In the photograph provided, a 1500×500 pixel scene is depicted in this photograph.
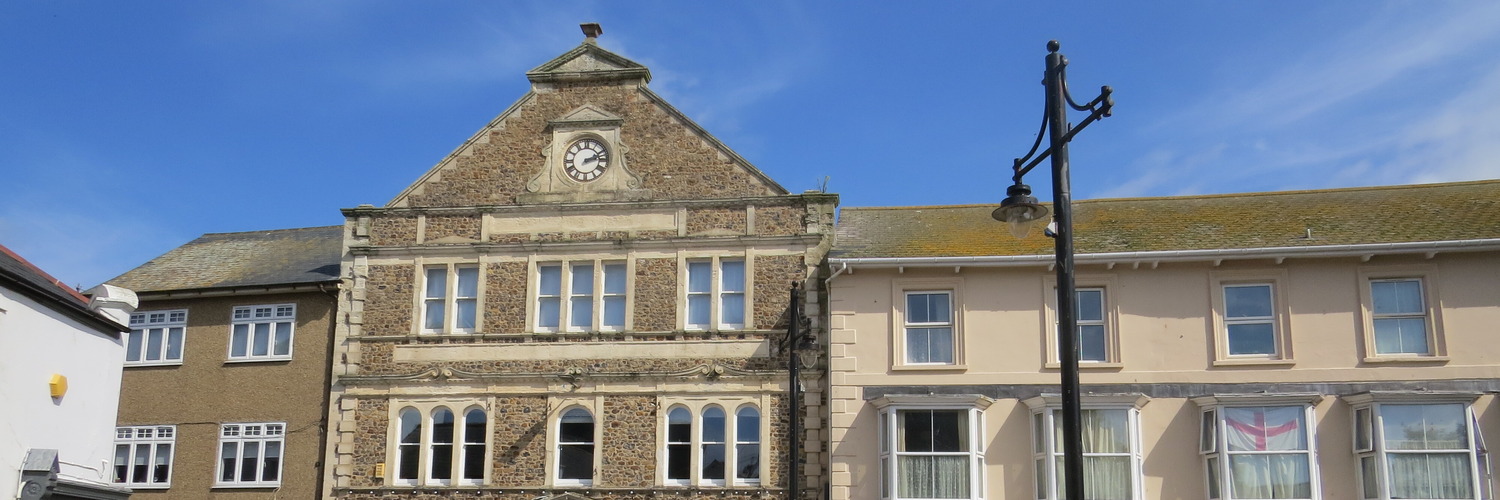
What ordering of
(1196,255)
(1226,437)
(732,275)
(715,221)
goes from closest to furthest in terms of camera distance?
(1226,437) → (1196,255) → (732,275) → (715,221)

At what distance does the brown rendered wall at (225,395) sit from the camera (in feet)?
87.5

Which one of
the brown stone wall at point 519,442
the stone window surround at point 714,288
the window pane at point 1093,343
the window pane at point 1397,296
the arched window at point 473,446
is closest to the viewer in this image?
the window pane at point 1397,296

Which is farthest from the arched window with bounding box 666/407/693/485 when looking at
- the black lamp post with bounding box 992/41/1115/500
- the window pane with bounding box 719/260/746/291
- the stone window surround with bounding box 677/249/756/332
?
the black lamp post with bounding box 992/41/1115/500

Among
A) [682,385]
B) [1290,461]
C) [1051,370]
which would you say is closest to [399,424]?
[682,385]

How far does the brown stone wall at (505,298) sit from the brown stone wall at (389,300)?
1.46 metres

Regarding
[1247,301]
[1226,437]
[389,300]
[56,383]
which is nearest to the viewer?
[56,383]

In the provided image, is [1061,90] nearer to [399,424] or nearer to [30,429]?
[30,429]

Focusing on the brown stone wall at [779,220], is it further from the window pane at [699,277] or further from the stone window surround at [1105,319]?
the stone window surround at [1105,319]

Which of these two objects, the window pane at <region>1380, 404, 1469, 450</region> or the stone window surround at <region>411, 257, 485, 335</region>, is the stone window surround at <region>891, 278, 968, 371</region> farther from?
the stone window surround at <region>411, 257, 485, 335</region>

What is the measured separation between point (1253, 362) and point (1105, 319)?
8.16 ft

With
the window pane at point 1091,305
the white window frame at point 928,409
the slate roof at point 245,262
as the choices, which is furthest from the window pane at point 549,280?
the window pane at point 1091,305

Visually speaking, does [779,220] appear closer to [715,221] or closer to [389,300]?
[715,221]

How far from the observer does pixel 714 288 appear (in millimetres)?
26266

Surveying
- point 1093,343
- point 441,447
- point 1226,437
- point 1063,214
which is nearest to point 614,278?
point 441,447
